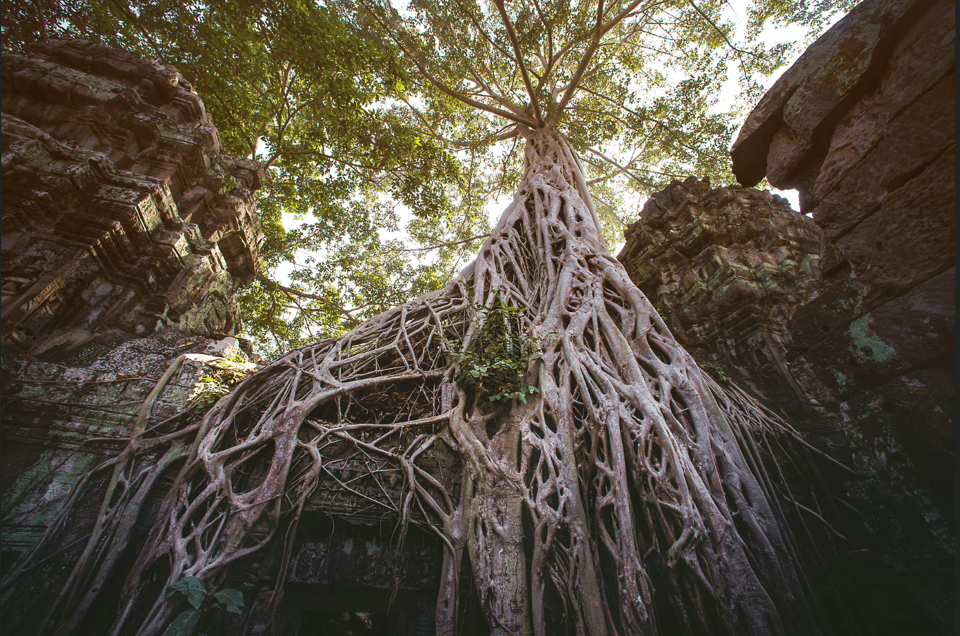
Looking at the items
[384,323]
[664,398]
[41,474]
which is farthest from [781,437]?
[41,474]

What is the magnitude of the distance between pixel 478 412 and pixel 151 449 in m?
1.89

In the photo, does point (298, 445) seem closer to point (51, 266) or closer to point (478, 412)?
point (478, 412)

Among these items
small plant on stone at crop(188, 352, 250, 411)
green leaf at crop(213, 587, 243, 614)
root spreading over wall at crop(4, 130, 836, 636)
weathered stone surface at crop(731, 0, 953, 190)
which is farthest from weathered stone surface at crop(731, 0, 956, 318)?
small plant on stone at crop(188, 352, 250, 411)

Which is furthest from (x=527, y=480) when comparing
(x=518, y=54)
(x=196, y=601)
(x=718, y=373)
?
(x=518, y=54)

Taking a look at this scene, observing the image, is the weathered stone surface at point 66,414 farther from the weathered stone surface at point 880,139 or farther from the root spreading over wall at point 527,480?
the weathered stone surface at point 880,139

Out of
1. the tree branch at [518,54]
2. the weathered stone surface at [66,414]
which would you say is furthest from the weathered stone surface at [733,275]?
the weathered stone surface at [66,414]

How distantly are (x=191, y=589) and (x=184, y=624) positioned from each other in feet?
0.40

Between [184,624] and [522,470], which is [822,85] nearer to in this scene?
[522,470]

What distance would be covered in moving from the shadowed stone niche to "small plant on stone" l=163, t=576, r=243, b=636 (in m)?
1.76

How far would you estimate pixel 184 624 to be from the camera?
155cm

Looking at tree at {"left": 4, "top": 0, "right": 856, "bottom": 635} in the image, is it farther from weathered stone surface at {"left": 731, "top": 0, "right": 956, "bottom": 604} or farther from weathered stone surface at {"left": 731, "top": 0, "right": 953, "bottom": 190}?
weathered stone surface at {"left": 731, "top": 0, "right": 953, "bottom": 190}

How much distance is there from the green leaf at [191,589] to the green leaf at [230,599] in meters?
0.06

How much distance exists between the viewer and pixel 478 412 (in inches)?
94.7

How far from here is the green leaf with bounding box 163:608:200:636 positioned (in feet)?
5.03
